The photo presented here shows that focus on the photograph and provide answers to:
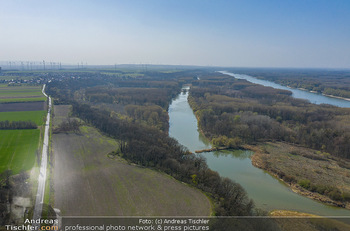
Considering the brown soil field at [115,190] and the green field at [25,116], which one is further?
the green field at [25,116]

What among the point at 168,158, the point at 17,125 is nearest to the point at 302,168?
the point at 168,158

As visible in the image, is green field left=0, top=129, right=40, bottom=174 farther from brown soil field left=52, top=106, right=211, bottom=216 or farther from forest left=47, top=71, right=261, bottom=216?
forest left=47, top=71, right=261, bottom=216

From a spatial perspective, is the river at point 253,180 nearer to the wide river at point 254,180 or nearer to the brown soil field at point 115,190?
the wide river at point 254,180

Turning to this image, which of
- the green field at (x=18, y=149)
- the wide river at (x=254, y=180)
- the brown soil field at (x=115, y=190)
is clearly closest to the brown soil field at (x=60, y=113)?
the green field at (x=18, y=149)

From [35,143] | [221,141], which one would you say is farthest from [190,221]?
[35,143]

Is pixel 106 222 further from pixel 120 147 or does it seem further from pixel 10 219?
pixel 120 147

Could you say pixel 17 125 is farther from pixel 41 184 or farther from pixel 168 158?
pixel 168 158
